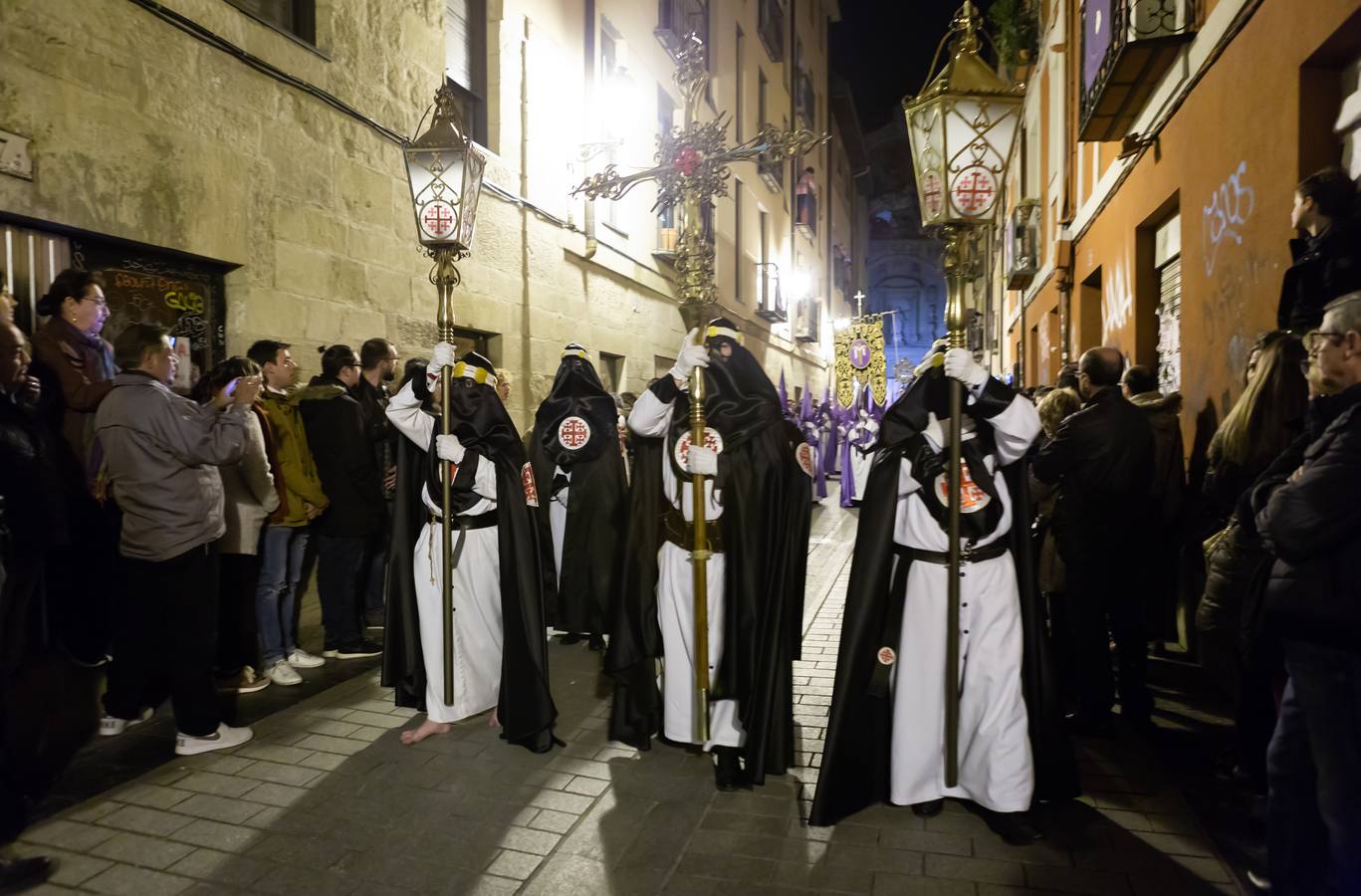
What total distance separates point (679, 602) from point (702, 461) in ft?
2.60

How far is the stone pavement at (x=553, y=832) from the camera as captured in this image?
3199 mm

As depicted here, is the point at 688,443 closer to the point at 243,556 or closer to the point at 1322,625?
the point at 1322,625

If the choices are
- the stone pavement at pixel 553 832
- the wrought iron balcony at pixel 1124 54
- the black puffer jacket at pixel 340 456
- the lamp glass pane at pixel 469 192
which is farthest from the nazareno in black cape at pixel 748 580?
the wrought iron balcony at pixel 1124 54

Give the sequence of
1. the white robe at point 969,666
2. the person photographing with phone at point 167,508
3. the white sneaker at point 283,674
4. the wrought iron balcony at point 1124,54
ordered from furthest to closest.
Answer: the wrought iron balcony at point 1124,54
the white sneaker at point 283,674
the person photographing with phone at point 167,508
the white robe at point 969,666

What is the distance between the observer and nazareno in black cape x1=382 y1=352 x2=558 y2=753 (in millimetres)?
4469

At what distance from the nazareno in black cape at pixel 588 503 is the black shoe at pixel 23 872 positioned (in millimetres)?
3433

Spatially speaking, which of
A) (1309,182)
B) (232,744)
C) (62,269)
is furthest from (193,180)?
(1309,182)

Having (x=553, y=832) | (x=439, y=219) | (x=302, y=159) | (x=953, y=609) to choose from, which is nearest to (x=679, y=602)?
(x=553, y=832)

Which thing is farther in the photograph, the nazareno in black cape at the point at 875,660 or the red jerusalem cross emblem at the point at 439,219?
the red jerusalem cross emblem at the point at 439,219

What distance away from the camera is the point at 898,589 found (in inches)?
146

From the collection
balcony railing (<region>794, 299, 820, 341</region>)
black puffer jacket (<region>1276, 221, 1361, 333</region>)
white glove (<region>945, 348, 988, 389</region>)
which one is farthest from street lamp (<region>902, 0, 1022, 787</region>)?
balcony railing (<region>794, 299, 820, 341</region>)

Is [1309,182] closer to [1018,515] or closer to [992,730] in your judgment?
[1018,515]

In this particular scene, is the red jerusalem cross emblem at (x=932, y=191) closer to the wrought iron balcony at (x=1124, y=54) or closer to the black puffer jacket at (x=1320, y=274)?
the black puffer jacket at (x=1320, y=274)

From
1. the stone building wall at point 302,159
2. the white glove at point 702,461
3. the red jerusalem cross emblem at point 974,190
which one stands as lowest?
the white glove at point 702,461
